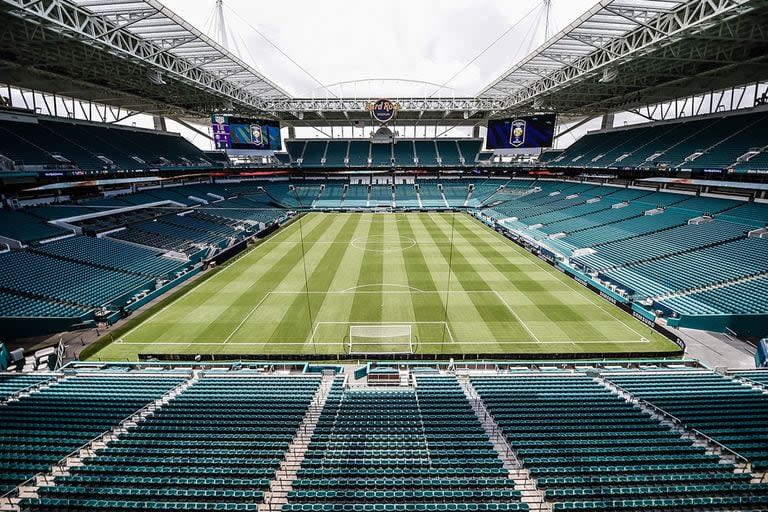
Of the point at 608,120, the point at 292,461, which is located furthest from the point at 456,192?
the point at 292,461

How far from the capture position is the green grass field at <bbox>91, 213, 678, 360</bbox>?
17.2 metres

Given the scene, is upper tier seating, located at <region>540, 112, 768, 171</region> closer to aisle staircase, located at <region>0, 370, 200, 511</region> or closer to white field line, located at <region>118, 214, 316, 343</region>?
aisle staircase, located at <region>0, 370, 200, 511</region>

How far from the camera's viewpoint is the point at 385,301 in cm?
2220

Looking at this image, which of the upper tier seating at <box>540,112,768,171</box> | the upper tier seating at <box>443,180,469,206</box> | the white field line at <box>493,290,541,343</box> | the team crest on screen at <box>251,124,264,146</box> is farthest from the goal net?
the upper tier seating at <box>443,180,469,206</box>

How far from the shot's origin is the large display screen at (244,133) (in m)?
41.5

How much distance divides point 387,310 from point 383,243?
16043 mm

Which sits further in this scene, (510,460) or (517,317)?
(517,317)

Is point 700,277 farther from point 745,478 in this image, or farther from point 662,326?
point 745,478

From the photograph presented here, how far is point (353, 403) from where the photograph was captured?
A: 1109cm

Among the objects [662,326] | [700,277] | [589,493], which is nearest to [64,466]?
[589,493]

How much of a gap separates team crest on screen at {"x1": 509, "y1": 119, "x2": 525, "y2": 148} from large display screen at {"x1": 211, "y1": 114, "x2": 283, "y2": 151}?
33498 mm

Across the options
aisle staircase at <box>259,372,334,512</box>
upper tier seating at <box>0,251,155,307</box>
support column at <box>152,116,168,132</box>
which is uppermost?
support column at <box>152,116,168,132</box>

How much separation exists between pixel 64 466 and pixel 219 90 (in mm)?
36065

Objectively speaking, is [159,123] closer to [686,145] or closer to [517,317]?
[517,317]
